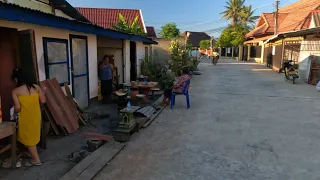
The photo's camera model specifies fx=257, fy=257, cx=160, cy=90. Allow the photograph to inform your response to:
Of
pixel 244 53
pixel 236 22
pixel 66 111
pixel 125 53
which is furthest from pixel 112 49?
pixel 236 22

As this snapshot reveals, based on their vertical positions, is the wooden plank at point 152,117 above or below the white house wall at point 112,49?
below

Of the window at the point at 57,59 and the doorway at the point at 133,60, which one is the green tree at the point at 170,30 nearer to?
the doorway at the point at 133,60

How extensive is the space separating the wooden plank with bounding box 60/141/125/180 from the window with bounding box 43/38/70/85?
247cm

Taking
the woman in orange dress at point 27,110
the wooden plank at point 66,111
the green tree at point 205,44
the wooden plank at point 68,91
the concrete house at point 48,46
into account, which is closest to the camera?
the woman in orange dress at point 27,110

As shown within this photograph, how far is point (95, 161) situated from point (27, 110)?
48.6 inches

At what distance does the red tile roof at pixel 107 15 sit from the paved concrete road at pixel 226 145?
61.8 ft

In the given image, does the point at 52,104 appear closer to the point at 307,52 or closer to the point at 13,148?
the point at 13,148

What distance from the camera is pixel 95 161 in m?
3.88

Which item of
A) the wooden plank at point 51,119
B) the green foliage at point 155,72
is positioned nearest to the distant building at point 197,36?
the green foliage at point 155,72

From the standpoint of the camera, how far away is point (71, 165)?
389 centimetres

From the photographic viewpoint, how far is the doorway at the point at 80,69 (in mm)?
6812

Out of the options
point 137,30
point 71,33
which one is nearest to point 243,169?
point 71,33

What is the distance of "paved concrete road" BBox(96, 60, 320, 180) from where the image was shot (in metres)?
3.71

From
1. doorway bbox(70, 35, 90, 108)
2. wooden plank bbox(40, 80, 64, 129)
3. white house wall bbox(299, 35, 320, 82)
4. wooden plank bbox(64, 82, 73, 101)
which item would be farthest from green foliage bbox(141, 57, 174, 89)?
white house wall bbox(299, 35, 320, 82)
